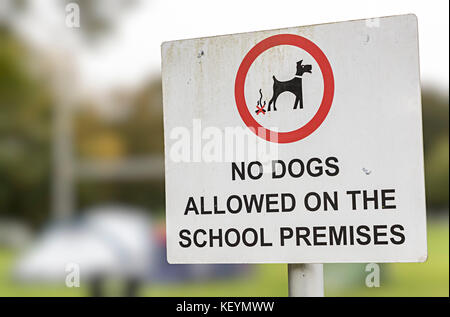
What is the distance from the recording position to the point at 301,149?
58.7 inches

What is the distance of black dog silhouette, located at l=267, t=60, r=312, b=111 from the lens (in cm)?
150

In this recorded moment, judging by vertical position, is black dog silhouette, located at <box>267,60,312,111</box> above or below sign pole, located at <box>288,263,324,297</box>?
above

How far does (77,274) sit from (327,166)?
1.51 metres

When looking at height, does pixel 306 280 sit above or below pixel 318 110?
below

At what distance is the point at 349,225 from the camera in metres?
1.46

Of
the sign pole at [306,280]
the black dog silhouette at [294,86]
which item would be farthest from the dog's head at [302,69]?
the sign pole at [306,280]

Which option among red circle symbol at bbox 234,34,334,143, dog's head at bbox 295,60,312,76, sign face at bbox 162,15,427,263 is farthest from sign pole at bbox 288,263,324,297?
dog's head at bbox 295,60,312,76

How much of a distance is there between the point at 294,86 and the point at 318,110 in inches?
3.4

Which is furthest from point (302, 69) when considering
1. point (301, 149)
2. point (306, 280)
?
point (306, 280)

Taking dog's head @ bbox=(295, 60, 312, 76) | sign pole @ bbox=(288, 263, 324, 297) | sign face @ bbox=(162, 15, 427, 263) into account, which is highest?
dog's head @ bbox=(295, 60, 312, 76)

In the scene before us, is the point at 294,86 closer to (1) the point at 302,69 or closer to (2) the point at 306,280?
(1) the point at 302,69

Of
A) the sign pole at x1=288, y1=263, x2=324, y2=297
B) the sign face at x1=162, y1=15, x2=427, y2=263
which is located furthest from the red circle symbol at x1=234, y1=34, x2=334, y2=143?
the sign pole at x1=288, y1=263, x2=324, y2=297

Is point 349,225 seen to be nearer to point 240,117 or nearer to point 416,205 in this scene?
point 416,205

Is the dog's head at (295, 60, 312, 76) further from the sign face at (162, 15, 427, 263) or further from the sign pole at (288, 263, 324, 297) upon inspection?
the sign pole at (288, 263, 324, 297)
